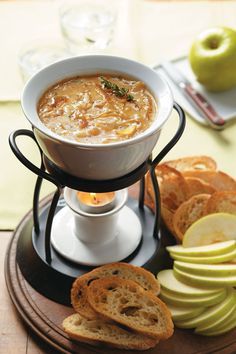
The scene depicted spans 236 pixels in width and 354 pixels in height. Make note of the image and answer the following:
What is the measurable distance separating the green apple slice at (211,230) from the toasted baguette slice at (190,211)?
0.26 ft

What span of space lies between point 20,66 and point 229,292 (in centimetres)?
120

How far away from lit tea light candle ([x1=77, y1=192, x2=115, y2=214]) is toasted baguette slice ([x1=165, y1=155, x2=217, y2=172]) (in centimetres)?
30

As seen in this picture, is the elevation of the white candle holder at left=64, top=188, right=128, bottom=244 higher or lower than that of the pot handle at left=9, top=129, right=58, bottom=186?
lower

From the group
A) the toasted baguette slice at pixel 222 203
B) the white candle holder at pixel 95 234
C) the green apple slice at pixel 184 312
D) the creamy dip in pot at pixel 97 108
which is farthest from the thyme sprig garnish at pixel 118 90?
the green apple slice at pixel 184 312

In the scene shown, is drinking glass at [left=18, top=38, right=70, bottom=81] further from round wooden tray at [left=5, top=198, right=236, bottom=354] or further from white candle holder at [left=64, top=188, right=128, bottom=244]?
round wooden tray at [left=5, top=198, right=236, bottom=354]

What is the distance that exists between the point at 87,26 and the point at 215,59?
1.70ft

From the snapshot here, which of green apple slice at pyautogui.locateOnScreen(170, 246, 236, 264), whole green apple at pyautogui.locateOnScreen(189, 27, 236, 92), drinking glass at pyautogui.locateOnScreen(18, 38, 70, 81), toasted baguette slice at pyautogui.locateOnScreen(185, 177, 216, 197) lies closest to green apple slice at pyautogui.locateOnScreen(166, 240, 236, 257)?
green apple slice at pyautogui.locateOnScreen(170, 246, 236, 264)

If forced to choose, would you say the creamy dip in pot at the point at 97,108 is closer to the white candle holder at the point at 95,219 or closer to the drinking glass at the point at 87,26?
the white candle holder at the point at 95,219

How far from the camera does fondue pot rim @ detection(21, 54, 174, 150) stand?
3.84 ft

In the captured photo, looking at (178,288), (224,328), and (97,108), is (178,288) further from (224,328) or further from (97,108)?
(97,108)

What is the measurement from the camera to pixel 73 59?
1.37 meters

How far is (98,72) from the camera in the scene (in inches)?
54.8

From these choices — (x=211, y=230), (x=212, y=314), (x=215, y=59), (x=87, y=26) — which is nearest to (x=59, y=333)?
(x=212, y=314)

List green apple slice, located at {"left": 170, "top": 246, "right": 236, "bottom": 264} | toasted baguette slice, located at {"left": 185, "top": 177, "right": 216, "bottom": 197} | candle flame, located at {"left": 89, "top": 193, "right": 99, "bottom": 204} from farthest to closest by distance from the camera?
toasted baguette slice, located at {"left": 185, "top": 177, "right": 216, "bottom": 197} < candle flame, located at {"left": 89, "top": 193, "right": 99, "bottom": 204} < green apple slice, located at {"left": 170, "top": 246, "right": 236, "bottom": 264}
